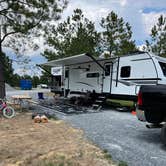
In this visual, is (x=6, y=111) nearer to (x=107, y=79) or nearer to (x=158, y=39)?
(x=107, y=79)

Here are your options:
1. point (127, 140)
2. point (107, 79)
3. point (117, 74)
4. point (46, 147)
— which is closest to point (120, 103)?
point (107, 79)

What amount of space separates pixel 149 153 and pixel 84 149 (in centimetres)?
128

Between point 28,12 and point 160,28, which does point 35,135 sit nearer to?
point 28,12

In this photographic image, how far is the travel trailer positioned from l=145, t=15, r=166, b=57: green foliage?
7001 mm

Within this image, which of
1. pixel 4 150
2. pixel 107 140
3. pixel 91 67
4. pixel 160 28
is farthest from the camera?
pixel 160 28

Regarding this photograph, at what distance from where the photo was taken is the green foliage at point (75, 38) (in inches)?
835

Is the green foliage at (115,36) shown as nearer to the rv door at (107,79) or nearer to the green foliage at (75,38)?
the green foliage at (75,38)

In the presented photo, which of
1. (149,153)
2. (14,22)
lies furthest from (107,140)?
(14,22)

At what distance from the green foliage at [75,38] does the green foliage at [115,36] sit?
2.81 ft

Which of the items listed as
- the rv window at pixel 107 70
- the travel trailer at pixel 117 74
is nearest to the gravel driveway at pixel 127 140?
the travel trailer at pixel 117 74

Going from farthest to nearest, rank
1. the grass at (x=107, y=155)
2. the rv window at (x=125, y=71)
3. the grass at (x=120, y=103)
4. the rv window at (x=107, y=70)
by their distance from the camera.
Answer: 1. the rv window at (x=107, y=70)
2. the grass at (x=120, y=103)
3. the rv window at (x=125, y=71)
4. the grass at (x=107, y=155)

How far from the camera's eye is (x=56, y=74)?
19.7m

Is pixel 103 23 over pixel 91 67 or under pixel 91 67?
over

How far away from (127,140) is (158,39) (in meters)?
14.9
